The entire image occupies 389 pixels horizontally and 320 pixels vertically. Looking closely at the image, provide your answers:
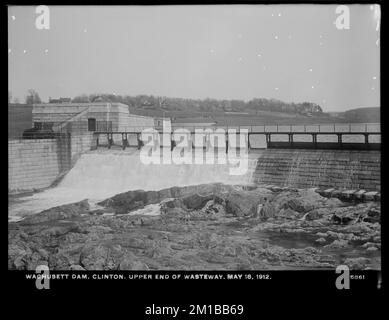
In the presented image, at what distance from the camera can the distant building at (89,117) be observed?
278 centimetres

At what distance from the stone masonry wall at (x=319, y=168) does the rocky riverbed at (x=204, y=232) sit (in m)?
0.08

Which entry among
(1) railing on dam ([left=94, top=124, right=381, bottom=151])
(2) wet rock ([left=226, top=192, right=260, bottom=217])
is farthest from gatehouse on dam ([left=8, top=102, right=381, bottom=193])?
(2) wet rock ([left=226, top=192, right=260, bottom=217])

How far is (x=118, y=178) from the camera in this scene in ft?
9.29

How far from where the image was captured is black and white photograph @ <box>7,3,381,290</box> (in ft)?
8.90

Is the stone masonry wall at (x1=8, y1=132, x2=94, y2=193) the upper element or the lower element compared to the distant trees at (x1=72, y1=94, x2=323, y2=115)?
lower

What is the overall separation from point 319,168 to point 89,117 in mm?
1573

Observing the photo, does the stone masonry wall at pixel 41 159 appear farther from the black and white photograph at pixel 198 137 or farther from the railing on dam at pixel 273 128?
the railing on dam at pixel 273 128

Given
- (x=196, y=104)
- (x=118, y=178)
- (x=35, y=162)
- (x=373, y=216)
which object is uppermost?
(x=196, y=104)

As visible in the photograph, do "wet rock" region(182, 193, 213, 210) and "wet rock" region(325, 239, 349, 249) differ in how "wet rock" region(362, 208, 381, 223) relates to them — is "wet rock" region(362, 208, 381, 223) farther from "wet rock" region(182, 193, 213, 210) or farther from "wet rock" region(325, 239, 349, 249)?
"wet rock" region(182, 193, 213, 210)

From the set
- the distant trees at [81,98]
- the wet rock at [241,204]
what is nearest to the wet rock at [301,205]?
the wet rock at [241,204]

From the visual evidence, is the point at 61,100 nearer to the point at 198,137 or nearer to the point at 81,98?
the point at 81,98

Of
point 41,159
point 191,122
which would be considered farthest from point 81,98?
point 191,122

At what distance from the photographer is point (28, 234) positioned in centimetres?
278

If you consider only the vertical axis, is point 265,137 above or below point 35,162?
above
